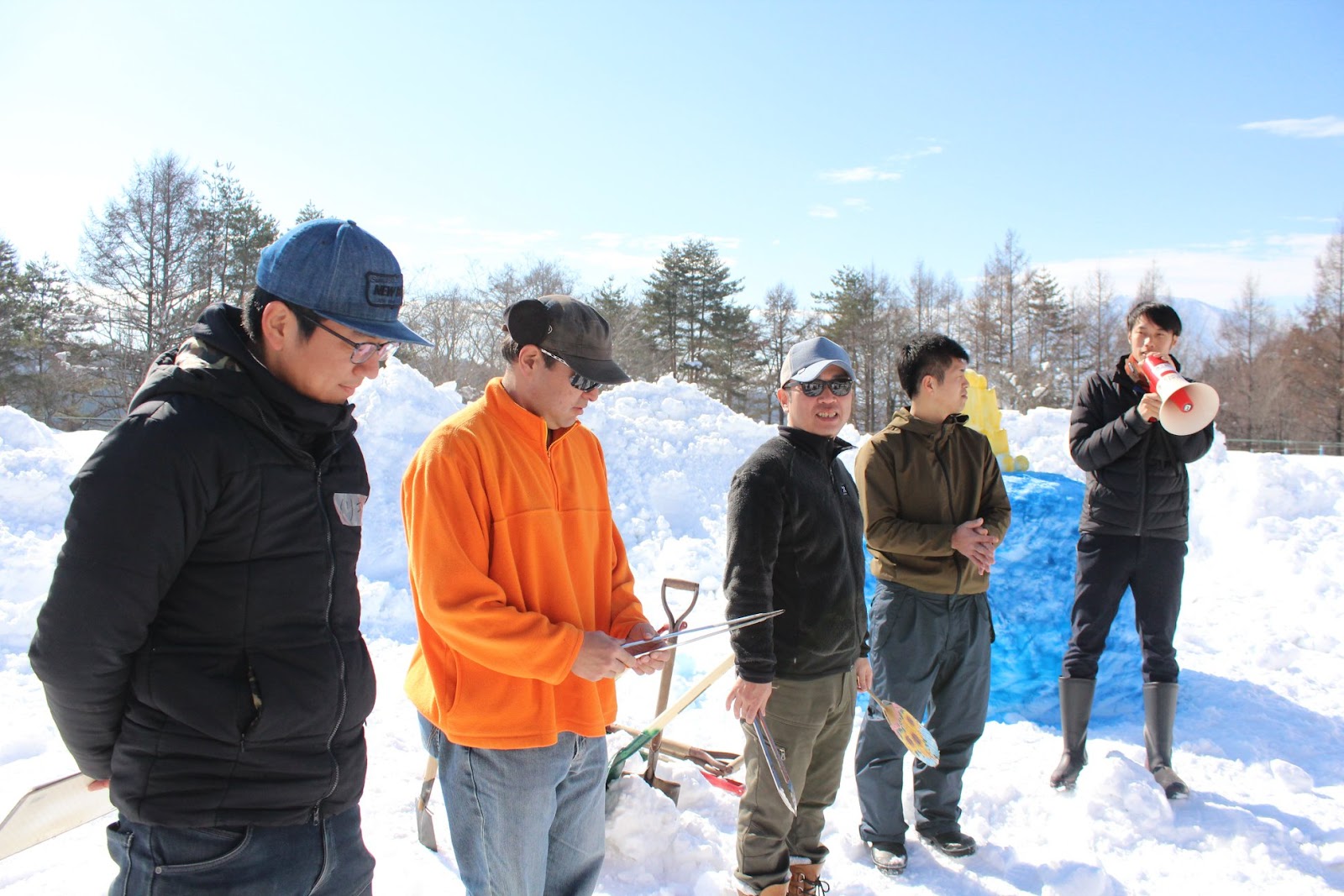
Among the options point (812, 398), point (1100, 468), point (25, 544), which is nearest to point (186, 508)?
point (812, 398)

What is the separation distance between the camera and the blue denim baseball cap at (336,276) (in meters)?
1.53

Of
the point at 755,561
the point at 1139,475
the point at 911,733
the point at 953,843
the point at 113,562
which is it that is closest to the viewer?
the point at 113,562

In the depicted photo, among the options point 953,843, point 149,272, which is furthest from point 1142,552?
point 149,272

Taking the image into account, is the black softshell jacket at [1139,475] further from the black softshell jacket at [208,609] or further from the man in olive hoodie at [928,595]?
the black softshell jacket at [208,609]

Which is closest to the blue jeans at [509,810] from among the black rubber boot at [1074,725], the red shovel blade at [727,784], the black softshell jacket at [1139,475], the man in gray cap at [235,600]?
the man in gray cap at [235,600]

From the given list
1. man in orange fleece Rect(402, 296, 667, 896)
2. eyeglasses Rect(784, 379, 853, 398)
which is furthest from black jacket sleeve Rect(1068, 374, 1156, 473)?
man in orange fleece Rect(402, 296, 667, 896)

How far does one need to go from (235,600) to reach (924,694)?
2593 millimetres

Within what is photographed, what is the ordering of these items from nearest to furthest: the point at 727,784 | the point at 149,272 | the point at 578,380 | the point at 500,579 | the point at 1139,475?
the point at 500,579, the point at 578,380, the point at 727,784, the point at 1139,475, the point at 149,272

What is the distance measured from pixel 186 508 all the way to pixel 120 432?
0.52 feet

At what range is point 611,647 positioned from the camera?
1.90 m

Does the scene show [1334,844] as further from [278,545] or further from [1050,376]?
[1050,376]

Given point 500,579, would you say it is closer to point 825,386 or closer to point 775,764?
point 775,764

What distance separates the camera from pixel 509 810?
192 centimetres

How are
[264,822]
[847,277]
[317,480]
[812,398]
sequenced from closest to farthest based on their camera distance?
[264,822], [317,480], [812,398], [847,277]
